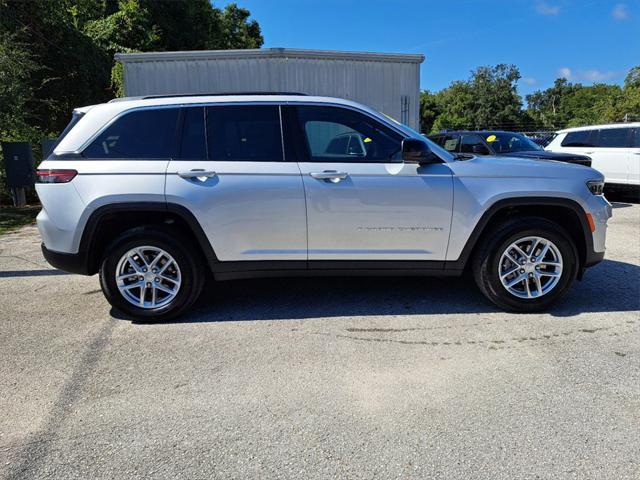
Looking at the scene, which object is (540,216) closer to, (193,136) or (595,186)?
(595,186)

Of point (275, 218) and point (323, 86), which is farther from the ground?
point (323, 86)

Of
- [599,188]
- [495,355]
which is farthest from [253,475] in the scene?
[599,188]

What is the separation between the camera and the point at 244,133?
4.02 meters

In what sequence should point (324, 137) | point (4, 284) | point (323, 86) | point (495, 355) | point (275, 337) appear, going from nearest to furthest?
point (495, 355), point (275, 337), point (324, 137), point (4, 284), point (323, 86)

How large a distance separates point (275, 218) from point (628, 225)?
23.3 ft

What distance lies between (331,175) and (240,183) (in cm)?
75

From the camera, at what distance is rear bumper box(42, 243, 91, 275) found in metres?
3.90

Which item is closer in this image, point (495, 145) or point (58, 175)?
point (58, 175)

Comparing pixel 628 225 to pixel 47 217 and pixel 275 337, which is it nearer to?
pixel 275 337

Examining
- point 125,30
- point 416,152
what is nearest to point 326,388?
point 416,152

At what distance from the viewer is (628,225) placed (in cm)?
812

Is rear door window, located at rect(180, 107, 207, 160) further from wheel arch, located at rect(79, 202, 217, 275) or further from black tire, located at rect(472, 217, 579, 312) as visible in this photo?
black tire, located at rect(472, 217, 579, 312)

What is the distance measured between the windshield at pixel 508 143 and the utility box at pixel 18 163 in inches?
392

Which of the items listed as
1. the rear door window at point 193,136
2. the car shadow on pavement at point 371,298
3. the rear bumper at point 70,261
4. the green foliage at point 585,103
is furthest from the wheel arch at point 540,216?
the green foliage at point 585,103
